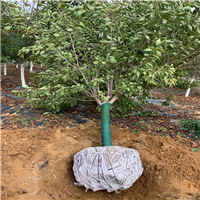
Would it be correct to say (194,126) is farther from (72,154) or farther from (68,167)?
(68,167)

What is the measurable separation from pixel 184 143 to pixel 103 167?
245 cm

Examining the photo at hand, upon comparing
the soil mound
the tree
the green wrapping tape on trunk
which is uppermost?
the tree

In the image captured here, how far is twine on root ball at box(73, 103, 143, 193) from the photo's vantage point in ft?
8.10

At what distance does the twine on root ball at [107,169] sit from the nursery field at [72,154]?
0.24 meters

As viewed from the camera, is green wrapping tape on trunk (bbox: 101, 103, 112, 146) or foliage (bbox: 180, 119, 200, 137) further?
foliage (bbox: 180, 119, 200, 137)

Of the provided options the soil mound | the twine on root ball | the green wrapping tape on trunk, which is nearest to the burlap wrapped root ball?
the twine on root ball

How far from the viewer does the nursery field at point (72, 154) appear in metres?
2.43

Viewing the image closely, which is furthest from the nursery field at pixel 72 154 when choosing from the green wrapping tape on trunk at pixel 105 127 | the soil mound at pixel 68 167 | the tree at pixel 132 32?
the tree at pixel 132 32

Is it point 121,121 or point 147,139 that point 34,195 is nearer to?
point 147,139

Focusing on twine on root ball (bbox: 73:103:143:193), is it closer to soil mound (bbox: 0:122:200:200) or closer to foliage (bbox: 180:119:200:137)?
soil mound (bbox: 0:122:200:200)

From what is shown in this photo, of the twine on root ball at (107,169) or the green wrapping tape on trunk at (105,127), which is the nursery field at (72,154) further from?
the green wrapping tape on trunk at (105,127)

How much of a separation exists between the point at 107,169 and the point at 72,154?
1.00 meters

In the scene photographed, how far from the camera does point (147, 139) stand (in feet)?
12.7

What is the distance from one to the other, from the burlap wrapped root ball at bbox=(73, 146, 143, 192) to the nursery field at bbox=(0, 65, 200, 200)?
0.25 meters
